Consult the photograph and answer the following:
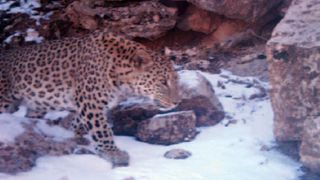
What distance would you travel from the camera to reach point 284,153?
6.55m

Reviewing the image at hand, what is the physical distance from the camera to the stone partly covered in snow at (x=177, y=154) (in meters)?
6.61

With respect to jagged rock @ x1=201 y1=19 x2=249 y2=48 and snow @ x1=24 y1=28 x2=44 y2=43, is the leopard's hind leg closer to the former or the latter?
snow @ x1=24 y1=28 x2=44 y2=43

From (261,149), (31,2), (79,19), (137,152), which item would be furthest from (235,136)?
(31,2)

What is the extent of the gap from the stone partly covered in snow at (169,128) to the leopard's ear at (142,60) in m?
0.65

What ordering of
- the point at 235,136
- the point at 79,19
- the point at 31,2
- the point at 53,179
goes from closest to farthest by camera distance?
1. the point at 53,179
2. the point at 235,136
3. the point at 79,19
4. the point at 31,2

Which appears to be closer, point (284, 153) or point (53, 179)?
point (53, 179)

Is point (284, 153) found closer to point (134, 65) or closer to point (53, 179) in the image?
point (134, 65)

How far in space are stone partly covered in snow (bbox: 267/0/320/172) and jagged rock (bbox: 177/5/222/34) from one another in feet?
10.5

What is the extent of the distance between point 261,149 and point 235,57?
10.2 feet

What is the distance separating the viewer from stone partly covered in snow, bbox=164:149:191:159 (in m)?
6.61

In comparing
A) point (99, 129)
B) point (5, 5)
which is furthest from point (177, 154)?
point (5, 5)

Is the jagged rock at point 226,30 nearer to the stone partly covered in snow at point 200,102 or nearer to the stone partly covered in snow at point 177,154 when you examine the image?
the stone partly covered in snow at point 200,102

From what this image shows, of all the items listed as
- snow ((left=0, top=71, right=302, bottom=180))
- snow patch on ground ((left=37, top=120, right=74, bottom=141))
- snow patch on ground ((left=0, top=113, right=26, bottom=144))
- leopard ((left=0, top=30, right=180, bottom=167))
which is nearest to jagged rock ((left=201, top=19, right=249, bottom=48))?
snow ((left=0, top=71, right=302, bottom=180))

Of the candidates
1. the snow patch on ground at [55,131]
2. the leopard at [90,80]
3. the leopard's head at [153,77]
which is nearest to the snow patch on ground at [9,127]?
the snow patch on ground at [55,131]
